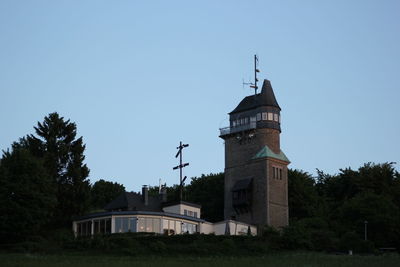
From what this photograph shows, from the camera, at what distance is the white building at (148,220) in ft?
232

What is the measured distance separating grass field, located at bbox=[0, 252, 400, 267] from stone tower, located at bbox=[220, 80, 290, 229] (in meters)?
24.3

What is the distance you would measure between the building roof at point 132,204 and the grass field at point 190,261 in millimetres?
19969

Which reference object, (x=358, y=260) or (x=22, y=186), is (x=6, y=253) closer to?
(x=22, y=186)

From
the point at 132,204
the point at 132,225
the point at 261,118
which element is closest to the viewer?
the point at 132,225

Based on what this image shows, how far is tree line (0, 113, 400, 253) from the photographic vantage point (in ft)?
208

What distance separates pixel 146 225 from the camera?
70.7 m

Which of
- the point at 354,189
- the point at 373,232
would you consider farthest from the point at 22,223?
the point at 354,189

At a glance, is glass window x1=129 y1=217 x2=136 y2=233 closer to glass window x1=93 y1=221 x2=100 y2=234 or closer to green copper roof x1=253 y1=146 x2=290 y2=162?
glass window x1=93 y1=221 x2=100 y2=234

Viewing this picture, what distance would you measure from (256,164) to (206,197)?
44.5ft

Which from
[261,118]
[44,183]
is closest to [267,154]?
[261,118]

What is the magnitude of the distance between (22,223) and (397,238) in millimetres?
33056

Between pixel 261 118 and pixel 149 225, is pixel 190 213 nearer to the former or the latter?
pixel 149 225

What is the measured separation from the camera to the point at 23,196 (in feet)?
209

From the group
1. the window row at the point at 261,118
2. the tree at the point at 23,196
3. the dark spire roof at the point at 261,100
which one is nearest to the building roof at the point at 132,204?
the tree at the point at 23,196
